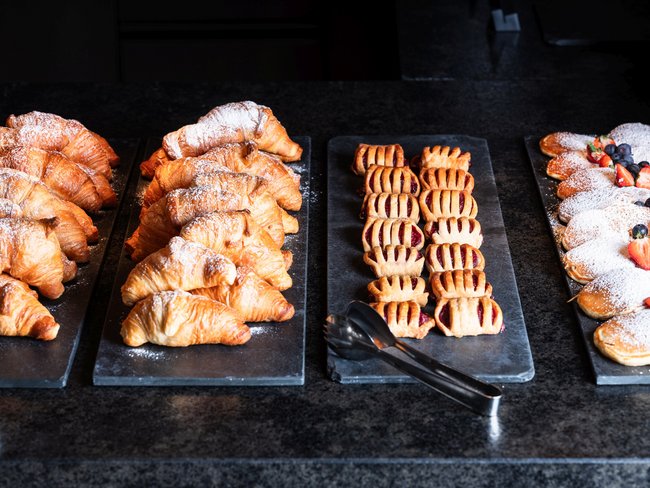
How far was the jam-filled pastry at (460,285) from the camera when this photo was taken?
215 centimetres

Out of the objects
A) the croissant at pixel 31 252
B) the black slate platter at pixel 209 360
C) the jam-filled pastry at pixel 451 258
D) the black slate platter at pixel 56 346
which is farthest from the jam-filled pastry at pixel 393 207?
the croissant at pixel 31 252

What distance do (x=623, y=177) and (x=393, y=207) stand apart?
23.4 inches

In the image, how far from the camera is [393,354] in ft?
6.68

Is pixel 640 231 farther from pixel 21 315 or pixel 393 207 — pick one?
pixel 21 315

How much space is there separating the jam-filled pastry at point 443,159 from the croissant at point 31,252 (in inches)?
38.8

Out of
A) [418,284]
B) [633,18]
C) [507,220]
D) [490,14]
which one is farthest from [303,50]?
[418,284]

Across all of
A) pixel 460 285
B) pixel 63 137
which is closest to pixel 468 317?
pixel 460 285

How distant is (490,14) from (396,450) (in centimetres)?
217

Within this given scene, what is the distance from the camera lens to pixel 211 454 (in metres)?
1.86

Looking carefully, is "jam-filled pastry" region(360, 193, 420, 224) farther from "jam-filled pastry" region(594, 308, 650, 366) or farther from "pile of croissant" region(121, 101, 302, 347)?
"jam-filled pastry" region(594, 308, 650, 366)

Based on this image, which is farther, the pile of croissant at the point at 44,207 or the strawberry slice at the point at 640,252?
the strawberry slice at the point at 640,252

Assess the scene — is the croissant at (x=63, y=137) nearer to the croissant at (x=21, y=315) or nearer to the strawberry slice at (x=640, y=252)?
the croissant at (x=21, y=315)

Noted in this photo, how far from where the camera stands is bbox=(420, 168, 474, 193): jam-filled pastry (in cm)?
250

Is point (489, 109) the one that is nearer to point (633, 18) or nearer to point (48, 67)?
point (633, 18)
